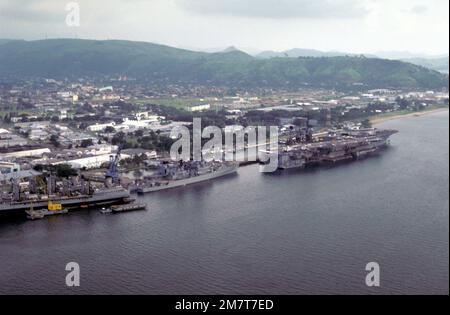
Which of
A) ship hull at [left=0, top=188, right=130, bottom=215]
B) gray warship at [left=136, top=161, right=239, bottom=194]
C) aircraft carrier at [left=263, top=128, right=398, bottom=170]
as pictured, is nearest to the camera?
ship hull at [left=0, top=188, right=130, bottom=215]

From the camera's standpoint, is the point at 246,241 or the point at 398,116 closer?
the point at 246,241

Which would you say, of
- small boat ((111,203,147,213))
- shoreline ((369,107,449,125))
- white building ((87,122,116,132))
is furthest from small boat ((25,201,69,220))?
shoreline ((369,107,449,125))

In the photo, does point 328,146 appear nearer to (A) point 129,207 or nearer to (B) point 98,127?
(A) point 129,207

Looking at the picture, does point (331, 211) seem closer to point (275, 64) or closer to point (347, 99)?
point (347, 99)

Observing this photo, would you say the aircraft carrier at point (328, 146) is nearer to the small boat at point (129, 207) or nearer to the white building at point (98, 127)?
the small boat at point (129, 207)

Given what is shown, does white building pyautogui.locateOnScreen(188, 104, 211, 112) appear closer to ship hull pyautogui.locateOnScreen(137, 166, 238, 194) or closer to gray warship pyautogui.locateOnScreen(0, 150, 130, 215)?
ship hull pyautogui.locateOnScreen(137, 166, 238, 194)

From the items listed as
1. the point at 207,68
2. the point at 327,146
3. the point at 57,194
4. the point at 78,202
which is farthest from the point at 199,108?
the point at 207,68

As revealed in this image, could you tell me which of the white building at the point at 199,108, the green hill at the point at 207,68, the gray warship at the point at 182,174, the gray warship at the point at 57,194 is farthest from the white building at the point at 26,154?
the green hill at the point at 207,68
